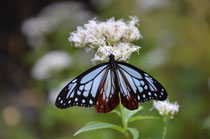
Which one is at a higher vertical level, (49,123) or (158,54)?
(158,54)

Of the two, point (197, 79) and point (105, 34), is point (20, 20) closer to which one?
point (197, 79)

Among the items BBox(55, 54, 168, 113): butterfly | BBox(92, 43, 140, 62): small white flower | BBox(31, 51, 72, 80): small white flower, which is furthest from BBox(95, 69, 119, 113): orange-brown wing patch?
BBox(31, 51, 72, 80): small white flower

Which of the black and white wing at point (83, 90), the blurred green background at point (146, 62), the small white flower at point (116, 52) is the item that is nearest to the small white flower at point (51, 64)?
the blurred green background at point (146, 62)

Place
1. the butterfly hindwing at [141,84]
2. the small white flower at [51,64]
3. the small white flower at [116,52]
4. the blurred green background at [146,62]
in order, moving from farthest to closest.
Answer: the small white flower at [51,64], the blurred green background at [146,62], the small white flower at [116,52], the butterfly hindwing at [141,84]

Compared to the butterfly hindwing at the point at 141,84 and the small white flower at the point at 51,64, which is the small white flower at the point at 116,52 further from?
the small white flower at the point at 51,64

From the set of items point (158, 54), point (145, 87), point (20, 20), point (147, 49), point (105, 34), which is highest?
point (20, 20)

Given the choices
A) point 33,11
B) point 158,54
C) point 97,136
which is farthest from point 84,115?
point 33,11

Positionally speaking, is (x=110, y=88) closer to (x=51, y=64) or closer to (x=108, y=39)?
(x=108, y=39)
